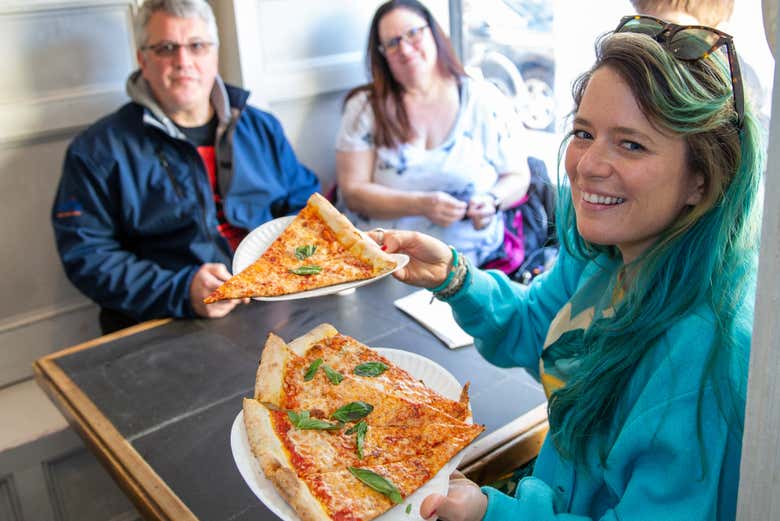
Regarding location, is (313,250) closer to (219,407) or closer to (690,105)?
(219,407)

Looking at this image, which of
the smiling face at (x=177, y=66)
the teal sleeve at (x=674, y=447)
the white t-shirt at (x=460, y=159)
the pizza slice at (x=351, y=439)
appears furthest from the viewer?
the white t-shirt at (x=460, y=159)

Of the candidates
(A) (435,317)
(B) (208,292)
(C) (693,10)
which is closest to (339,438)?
(A) (435,317)

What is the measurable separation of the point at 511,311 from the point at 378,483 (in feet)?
2.06

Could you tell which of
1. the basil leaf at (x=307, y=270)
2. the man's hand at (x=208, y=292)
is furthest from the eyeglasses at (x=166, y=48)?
the basil leaf at (x=307, y=270)

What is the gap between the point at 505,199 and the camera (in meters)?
2.83

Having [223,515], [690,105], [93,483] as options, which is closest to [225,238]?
[93,483]

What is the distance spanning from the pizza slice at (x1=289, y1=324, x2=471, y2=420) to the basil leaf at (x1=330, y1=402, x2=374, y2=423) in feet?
0.18

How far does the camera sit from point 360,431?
115 cm

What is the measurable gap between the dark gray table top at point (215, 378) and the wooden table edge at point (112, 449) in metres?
0.02

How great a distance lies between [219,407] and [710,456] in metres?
0.96

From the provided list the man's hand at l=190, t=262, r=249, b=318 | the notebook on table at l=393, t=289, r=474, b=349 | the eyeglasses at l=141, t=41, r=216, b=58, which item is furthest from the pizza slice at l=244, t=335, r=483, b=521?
the eyeglasses at l=141, t=41, r=216, b=58

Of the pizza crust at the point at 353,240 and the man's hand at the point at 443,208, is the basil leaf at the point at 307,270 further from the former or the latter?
the man's hand at the point at 443,208

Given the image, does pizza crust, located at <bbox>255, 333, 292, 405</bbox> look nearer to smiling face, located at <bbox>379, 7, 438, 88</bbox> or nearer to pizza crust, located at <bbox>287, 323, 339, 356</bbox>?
pizza crust, located at <bbox>287, 323, 339, 356</bbox>

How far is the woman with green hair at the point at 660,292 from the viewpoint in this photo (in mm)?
978
